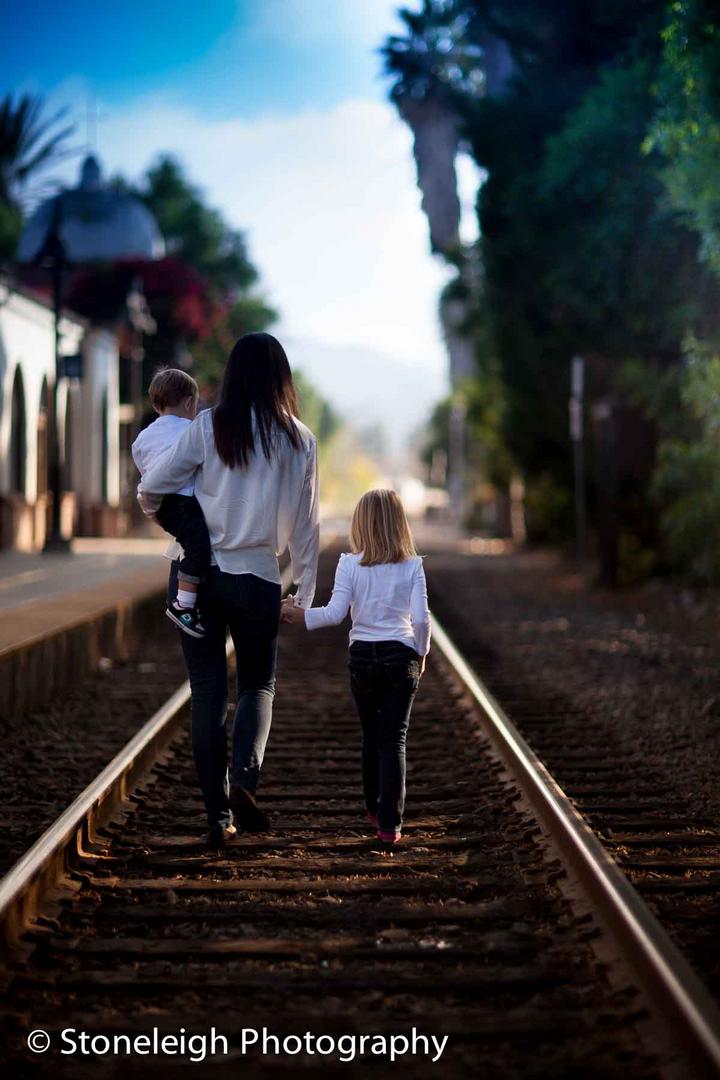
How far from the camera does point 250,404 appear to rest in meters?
4.71

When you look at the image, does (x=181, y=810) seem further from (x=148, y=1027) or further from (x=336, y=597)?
(x=148, y=1027)

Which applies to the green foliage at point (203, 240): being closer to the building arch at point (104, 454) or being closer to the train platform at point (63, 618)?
the building arch at point (104, 454)

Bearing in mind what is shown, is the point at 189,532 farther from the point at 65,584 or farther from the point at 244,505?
the point at 65,584

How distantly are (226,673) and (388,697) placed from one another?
64cm

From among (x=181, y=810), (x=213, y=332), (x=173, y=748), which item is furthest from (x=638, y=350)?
(x=213, y=332)

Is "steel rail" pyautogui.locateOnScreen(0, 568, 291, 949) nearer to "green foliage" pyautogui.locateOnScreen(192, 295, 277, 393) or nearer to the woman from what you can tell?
the woman

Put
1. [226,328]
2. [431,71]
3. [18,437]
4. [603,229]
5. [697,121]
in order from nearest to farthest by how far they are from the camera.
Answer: [697,121]
[603,229]
[18,437]
[431,71]
[226,328]

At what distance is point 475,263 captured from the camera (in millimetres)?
27438

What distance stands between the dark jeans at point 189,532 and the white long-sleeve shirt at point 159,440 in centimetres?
4

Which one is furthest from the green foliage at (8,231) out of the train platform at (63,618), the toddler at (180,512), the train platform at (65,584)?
the toddler at (180,512)

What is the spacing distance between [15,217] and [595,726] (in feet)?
125

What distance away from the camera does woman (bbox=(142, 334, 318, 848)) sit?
4672mm

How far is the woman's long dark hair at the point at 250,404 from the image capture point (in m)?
4.65

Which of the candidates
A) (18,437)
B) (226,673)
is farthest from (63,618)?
(18,437)
